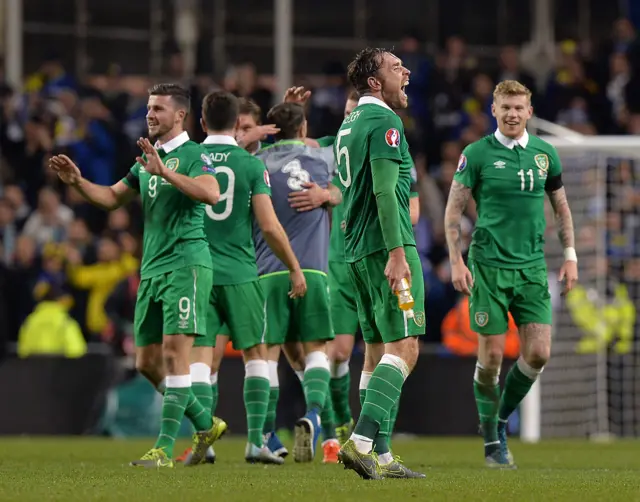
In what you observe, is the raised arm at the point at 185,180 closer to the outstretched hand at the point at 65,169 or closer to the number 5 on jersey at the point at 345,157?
the outstretched hand at the point at 65,169

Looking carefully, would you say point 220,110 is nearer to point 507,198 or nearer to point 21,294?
point 507,198

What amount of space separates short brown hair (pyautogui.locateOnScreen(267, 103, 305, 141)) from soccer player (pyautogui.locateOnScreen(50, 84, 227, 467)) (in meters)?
1.24

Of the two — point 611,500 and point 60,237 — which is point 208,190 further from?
point 60,237

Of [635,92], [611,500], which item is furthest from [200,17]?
[611,500]

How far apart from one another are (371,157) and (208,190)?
144 cm

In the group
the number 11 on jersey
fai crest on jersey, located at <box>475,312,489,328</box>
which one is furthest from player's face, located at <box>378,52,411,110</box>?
fai crest on jersey, located at <box>475,312,489,328</box>

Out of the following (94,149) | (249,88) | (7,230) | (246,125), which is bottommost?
(7,230)

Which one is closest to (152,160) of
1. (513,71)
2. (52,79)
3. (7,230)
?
(7,230)

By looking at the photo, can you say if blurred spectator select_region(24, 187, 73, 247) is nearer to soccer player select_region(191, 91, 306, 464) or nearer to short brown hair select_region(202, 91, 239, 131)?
soccer player select_region(191, 91, 306, 464)

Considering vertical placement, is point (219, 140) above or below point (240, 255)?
above

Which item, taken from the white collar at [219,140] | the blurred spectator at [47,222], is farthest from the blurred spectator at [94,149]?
the white collar at [219,140]

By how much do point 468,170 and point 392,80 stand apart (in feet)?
6.45

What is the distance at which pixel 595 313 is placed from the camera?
15312mm

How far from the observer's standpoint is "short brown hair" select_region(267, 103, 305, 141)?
1035 centimetres
